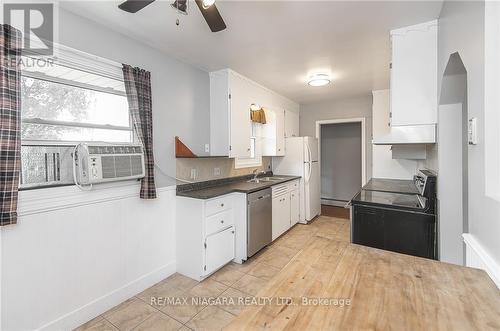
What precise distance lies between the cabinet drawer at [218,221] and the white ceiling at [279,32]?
182 cm

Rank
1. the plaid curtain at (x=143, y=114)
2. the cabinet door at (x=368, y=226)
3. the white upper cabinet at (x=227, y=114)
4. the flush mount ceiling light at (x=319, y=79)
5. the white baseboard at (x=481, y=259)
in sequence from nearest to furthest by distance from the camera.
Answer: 1. the white baseboard at (x=481, y=259)
2. the cabinet door at (x=368, y=226)
3. the plaid curtain at (x=143, y=114)
4. the white upper cabinet at (x=227, y=114)
5. the flush mount ceiling light at (x=319, y=79)

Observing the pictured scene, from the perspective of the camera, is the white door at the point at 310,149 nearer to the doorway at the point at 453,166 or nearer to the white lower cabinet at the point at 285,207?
the white lower cabinet at the point at 285,207

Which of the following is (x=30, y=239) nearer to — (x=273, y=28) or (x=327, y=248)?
(x=327, y=248)

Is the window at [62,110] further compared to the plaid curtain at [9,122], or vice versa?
the window at [62,110]

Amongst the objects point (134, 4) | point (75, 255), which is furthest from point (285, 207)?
point (134, 4)

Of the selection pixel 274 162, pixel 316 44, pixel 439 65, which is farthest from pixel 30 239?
pixel 274 162

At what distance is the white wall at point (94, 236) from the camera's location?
62.1 inches

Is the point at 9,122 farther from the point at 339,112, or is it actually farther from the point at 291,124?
the point at 339,112

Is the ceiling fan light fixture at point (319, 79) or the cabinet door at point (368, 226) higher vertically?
the ceiling fan light fixture at point (319, 79)

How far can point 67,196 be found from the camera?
1774mm

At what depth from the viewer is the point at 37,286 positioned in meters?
1.63

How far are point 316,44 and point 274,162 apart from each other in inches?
103

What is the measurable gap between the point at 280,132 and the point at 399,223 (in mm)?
2732

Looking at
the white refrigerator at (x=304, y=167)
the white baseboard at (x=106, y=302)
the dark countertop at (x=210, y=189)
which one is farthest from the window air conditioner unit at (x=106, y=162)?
the white refrigerator at (x=304, y=167)
